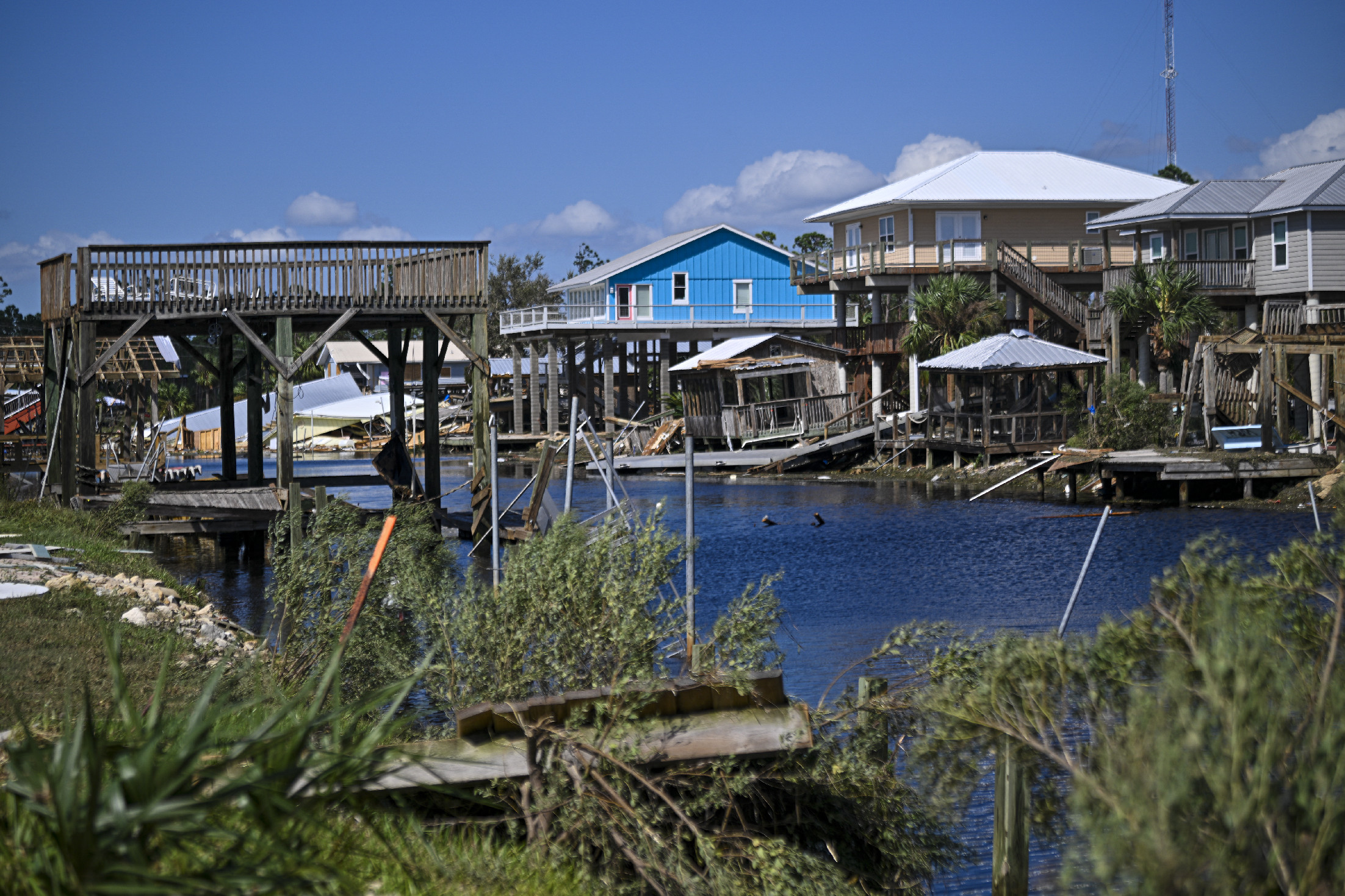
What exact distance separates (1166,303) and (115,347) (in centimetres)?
2871

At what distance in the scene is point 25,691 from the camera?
8680 mm

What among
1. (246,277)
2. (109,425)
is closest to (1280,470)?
(246,277)

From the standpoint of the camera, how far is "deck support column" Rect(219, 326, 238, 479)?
88.2ft

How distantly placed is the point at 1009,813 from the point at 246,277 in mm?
18149

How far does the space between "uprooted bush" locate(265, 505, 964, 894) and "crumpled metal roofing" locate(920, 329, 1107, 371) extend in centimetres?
2782

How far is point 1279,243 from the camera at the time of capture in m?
37.9

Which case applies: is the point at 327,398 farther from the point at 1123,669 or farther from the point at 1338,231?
the point at 1123,669

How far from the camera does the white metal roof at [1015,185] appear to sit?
46.6m

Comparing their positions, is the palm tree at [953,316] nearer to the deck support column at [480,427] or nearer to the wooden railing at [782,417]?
the wooden railing at [782,417]

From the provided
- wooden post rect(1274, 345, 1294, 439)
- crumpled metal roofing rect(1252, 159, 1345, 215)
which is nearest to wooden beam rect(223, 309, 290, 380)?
wooden post rect(1274, 345, 1294, 439)

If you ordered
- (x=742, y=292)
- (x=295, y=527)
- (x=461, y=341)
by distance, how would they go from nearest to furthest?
(x=295, y=527) → (x=461, y=341) → (x=742, y=292)

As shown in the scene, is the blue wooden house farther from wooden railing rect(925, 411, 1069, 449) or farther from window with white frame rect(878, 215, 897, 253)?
Result: wooden railing rect(925, 411, 1069, 449)

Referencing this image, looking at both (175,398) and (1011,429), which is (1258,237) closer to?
(1011,429)

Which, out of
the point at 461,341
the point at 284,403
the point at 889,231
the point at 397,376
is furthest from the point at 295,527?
the point at 889,231
